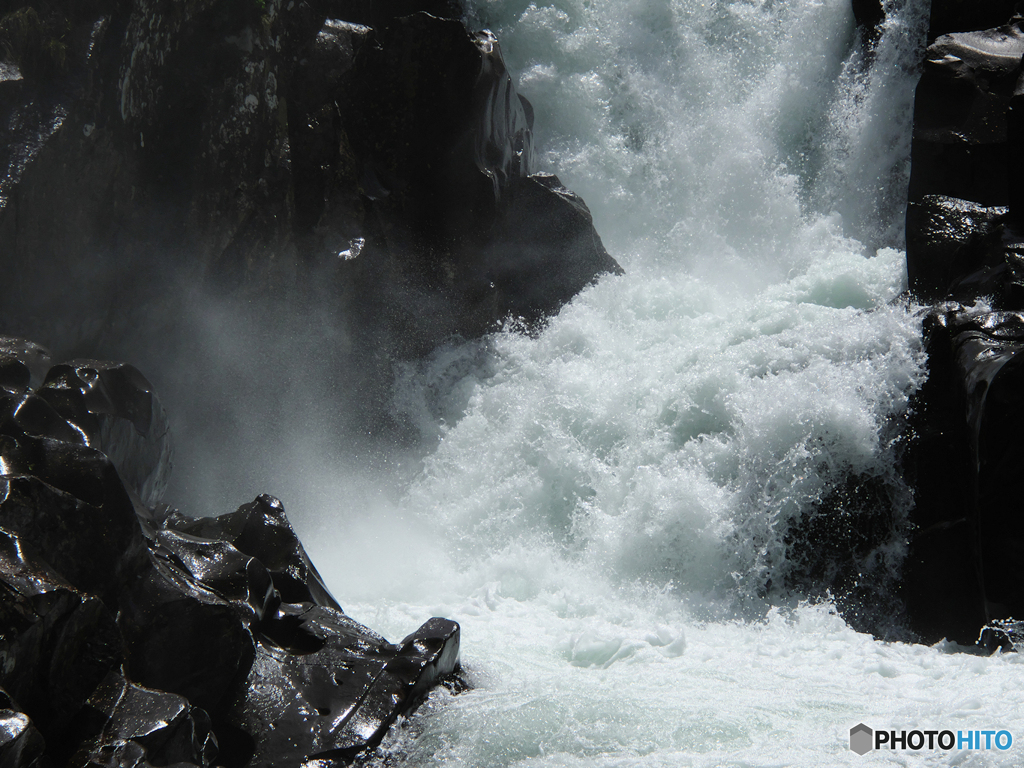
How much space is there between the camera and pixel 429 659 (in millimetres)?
4684

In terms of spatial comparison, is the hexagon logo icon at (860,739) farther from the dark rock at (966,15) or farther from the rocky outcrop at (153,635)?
the dark rock at (966,15)

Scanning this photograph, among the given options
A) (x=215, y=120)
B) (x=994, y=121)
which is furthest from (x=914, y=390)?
(x=215, y=120)

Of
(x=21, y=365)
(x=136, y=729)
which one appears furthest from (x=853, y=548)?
(x=21, y=365)

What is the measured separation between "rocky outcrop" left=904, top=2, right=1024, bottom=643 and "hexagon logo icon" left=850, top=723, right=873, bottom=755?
82.6 inches

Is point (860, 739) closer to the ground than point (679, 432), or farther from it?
closer to the ground

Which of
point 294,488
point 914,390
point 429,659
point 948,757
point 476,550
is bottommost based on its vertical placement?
point 948,757

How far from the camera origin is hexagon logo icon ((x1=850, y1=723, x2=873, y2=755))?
390cm

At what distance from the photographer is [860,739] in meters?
4.00

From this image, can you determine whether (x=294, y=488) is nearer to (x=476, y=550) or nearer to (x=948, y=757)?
(x=476, y=550)

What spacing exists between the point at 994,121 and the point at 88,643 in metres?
9.50

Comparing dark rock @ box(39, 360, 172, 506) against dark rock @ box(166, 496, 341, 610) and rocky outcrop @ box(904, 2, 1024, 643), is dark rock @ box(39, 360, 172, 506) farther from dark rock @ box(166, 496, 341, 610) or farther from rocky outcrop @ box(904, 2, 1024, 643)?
rocky outcrop @ box(904, 2, 1024, 643)

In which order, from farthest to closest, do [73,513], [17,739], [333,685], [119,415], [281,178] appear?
1. [281,178]
2. [119,415]
3. [333,685]
4. [73,513]
5. [17,739]

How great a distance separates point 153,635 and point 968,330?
666cm

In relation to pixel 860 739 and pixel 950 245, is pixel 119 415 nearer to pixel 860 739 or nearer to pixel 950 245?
pixel 860 739
